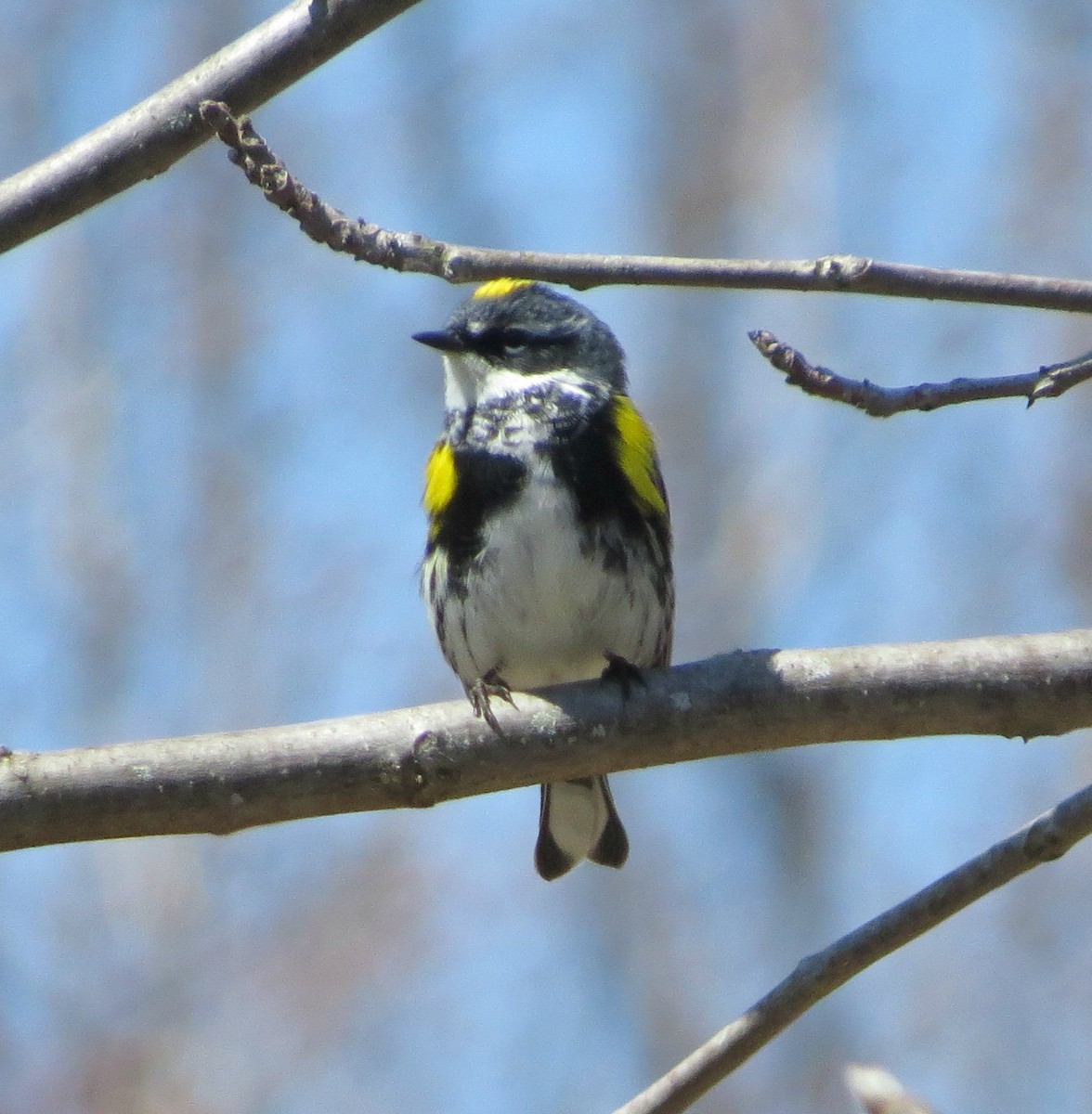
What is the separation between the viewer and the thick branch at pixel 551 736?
2.85 metres

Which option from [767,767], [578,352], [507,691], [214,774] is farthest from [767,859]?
[214,774]

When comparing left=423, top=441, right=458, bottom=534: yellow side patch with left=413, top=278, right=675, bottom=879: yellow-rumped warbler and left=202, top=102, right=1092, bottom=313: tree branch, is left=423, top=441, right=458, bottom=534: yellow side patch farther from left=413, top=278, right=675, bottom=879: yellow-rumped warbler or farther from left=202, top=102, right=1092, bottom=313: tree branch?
left=202, top=102, right=1092, bottom=313: tree branch

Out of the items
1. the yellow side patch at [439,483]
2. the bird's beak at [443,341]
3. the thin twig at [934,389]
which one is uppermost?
the bird's beak at [443,341]

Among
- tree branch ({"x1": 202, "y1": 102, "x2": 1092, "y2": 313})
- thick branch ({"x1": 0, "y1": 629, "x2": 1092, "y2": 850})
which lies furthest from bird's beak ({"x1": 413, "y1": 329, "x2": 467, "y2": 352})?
tree branch ({"x1": 202, "y1": 102, "x2": 1092, "y2": 313})

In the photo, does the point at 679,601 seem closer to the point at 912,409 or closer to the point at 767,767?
the point at 767,767

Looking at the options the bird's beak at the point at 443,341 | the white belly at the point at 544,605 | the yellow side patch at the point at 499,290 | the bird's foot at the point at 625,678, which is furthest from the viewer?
the yellow side patch at the point at 499,290

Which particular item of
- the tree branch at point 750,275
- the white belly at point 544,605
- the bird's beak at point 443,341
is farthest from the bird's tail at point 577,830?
the tree branch at point 750,275

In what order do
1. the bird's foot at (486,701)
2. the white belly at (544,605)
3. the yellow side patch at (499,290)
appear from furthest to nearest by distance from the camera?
the yellow side patch at (499,290) → the white belly at (544,605) → the bird's foot at (486,701)

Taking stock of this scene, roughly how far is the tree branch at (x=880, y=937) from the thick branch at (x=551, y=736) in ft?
0.70

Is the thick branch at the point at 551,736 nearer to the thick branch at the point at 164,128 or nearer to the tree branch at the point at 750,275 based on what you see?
the tree branch at the point at 750,275

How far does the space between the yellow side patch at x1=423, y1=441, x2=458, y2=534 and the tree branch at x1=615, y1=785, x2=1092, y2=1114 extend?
206cm

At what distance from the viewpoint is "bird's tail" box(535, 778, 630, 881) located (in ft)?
16.8

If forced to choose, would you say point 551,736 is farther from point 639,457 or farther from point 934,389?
point 639,457

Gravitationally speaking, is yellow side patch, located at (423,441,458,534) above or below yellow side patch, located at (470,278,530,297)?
below
